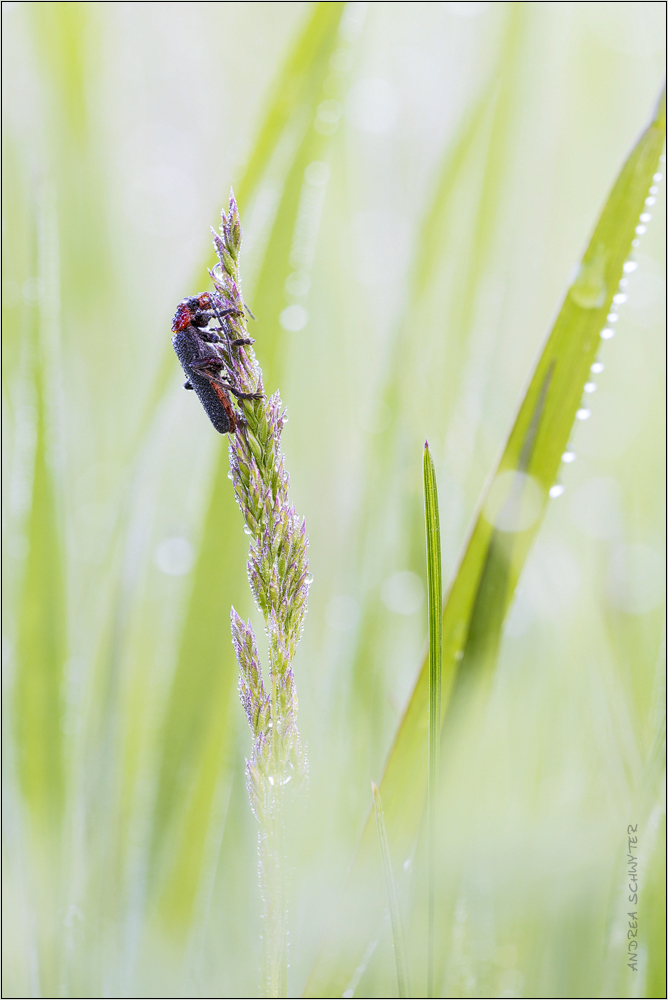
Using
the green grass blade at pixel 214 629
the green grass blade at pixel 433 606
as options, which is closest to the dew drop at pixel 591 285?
the green grass blade at pixel 433 606

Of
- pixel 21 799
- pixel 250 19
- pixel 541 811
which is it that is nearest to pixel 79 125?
pixel 250 19

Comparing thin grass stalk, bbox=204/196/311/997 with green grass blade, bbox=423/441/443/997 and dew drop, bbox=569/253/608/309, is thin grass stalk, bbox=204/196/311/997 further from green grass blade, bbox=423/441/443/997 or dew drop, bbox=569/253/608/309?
dew drop, bbox=569/253/608/309

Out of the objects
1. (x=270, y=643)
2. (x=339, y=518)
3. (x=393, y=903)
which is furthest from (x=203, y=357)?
(x=339, y=518)

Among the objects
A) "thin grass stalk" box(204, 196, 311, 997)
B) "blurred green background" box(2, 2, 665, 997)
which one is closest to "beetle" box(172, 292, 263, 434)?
"thin grass stalk" box(204, 196, 311, 997)

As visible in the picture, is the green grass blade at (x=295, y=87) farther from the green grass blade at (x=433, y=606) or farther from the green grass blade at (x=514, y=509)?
the green grass blade at (x=433, y=606)

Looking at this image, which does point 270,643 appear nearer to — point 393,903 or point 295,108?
Answer: point 393,903
